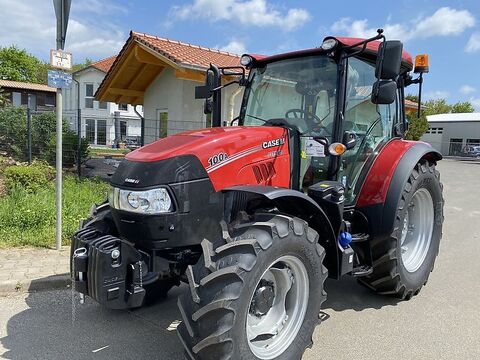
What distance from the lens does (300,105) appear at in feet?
12.6

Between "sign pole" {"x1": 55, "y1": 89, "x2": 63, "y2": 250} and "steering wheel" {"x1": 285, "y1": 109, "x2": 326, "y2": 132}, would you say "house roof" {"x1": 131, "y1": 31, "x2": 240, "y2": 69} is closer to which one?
"sign pole" {"x1": 55, "y1": 89, "x2": 63, "y2": 250}

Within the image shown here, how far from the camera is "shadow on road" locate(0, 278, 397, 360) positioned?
10.7ft

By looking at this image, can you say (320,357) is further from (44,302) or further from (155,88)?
(155,88)

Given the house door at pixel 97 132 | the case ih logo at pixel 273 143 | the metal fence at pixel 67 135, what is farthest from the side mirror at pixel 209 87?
the house door at pixel 97 132

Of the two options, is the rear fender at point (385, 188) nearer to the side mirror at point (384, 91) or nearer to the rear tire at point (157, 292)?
the side mirror at point (384, 91)

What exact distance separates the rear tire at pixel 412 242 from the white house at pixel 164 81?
223 inches

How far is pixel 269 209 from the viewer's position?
3.22 m

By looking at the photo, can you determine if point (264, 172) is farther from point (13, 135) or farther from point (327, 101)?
point (13, 135)

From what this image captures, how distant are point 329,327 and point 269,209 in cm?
129

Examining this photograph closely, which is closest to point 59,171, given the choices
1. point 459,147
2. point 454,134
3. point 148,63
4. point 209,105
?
point 209,105

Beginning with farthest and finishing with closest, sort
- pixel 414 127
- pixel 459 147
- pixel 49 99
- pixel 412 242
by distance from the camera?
pixel 459 147 < pixel 49 99 < pixel 414 127 < pixel 412 242

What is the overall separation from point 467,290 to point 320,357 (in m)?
2.34

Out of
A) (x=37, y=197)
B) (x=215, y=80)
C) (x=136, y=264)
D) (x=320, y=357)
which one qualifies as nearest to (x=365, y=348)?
(x=320, y=357)

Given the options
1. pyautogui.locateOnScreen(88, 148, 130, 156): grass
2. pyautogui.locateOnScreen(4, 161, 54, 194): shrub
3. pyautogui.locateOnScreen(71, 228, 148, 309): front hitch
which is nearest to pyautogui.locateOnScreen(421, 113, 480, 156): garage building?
pyautogui.locateOnScreen(88, 148, 130, 156): grass
